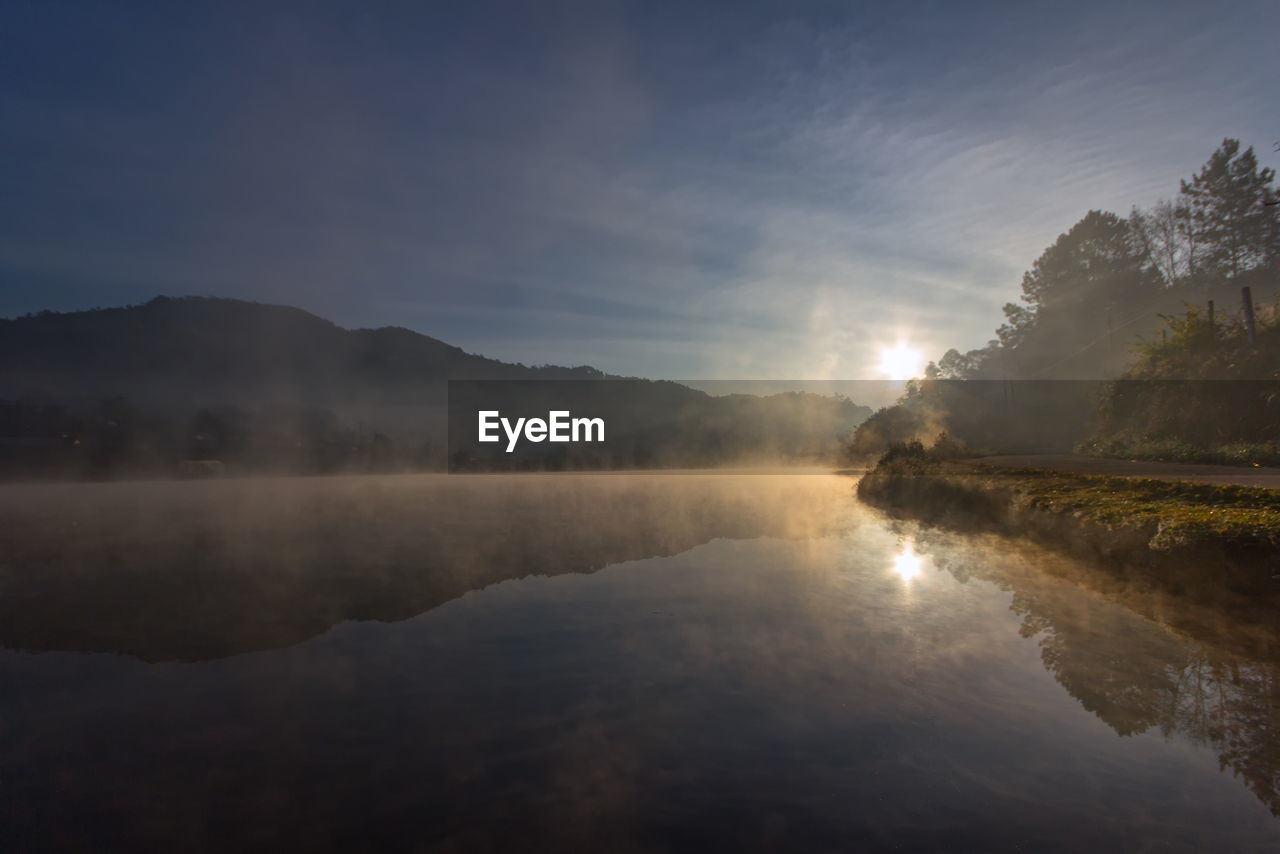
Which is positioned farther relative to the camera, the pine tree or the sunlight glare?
the pine tree

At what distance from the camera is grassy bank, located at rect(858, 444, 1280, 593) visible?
25.1 ft

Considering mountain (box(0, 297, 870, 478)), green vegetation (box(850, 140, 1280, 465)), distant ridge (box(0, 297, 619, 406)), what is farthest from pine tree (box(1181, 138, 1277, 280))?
distant ridge (box(0, 297, 619, 406))

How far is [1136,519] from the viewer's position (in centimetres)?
977

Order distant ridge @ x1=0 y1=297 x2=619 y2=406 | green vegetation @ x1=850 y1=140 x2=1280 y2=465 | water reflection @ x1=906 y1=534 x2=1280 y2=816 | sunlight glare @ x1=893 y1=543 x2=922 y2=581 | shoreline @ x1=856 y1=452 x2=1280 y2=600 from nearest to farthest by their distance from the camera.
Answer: water reflection @ x1=906 y1=534 x2=1280 y2=816, shoreline @ x1=856 y1=452 x2=1280 y2=600, sunlight glare @ x1=893 y1=543 x2=922 y2=581, green vegetation @ x1=850 y1=140 x2=1280 y2=465, distant ridge @ x1=0 y1=297 x2=619 y2=406

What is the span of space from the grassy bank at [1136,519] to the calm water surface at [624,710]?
730 mm

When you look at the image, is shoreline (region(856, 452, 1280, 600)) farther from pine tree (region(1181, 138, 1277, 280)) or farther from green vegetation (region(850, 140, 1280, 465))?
pine tree (region(1181, 138, 1277, 280))

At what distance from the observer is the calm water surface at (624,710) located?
3.61m

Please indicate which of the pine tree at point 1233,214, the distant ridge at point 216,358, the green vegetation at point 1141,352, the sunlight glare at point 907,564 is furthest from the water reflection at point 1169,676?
the distant ridge at point 216,358

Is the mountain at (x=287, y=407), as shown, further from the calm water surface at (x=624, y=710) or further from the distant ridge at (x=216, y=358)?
the calm water surface at (x=624, y=710)

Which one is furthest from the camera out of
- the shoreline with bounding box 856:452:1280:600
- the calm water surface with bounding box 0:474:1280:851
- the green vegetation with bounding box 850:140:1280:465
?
the green vegetation with bounding box 850:140:1280:465

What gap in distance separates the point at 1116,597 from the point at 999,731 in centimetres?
532

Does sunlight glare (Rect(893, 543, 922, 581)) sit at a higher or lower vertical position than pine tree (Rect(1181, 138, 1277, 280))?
lower

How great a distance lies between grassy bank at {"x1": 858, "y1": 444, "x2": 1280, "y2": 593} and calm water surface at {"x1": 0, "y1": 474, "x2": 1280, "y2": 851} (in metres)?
0.73
